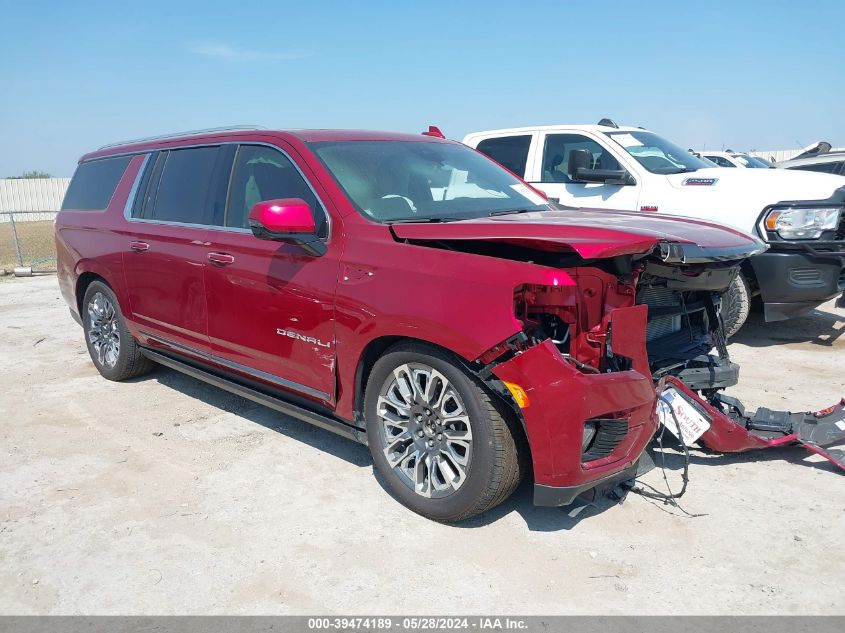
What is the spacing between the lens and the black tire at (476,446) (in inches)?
A: 121

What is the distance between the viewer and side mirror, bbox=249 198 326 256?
3562mm

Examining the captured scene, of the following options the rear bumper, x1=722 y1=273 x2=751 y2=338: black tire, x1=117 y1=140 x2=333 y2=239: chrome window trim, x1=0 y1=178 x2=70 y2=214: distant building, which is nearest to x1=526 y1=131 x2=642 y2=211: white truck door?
x1=722 y1=273 x2=751 y2=338: black tire

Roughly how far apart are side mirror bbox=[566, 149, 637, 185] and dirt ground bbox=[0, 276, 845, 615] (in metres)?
2.86

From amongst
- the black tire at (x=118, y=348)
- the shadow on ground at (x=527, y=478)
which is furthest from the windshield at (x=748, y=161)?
the black tire at (x=118, y=348)

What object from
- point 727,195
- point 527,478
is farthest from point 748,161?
point 527,478

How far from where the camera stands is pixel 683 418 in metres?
3.68

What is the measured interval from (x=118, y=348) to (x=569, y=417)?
4.24 m

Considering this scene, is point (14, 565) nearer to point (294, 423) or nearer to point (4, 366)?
point (294, 423)

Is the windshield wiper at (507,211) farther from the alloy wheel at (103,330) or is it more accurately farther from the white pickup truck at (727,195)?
the alloy wheel at (103,330)

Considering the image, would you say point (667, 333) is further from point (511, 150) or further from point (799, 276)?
point (511, 150)

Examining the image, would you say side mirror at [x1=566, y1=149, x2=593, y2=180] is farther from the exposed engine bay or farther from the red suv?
the exposed engine bay

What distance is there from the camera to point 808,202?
6.14 metres

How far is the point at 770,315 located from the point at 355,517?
4.59 metres
